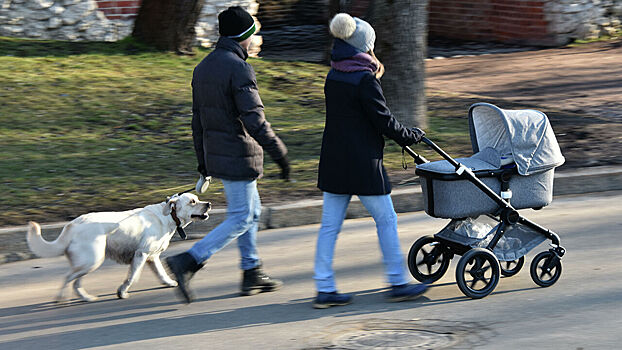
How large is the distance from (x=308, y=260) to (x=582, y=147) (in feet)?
14.9

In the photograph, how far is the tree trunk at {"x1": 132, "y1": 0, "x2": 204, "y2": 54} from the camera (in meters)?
14.0

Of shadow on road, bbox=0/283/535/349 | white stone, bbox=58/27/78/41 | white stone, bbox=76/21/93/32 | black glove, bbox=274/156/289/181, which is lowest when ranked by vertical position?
shadow on road, bbox=0/283/535/349

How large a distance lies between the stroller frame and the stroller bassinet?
0.14 ft

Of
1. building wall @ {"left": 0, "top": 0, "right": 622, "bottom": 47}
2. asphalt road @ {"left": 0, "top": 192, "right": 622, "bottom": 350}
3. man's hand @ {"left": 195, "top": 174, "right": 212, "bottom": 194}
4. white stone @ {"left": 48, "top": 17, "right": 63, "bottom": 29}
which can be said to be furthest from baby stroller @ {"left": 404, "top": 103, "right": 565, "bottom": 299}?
white stone @ {"left": 48, "top": 17, "right": 63, "bottom": 29}

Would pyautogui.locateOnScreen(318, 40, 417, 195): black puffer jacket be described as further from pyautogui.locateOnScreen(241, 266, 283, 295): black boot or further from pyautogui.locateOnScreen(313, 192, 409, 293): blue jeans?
pyautogui.locateOnScreen(241, 266, 283, 295): black boot

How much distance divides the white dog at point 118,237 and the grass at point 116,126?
203 cm

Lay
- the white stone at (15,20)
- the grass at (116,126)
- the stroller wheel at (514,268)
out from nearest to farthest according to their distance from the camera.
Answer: the stroller wheel at (514,268) → the grass at (116,126) → the white stone at (15,20)

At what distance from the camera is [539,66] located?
15.8m

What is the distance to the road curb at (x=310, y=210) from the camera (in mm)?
7410

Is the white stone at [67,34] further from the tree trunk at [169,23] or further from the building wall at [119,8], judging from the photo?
the tree trunk at [169,23]

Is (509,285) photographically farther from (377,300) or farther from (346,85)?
(346,85)

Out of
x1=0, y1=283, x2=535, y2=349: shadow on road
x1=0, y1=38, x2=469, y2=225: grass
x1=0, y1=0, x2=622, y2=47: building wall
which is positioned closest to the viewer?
x1=0, y1=283, x2=535, y2=349: shadow on road

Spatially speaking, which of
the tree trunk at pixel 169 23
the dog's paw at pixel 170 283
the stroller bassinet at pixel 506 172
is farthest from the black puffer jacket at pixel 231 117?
the tree trunk at pixel 169 23

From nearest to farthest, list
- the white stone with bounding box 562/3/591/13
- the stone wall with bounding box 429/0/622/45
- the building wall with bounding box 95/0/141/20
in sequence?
1. the building wall with bounding box 95/0/141/20
2. the white stone with bounding box 562/3/591/13
3. the stone wall with bounding box 429/0/622/45
